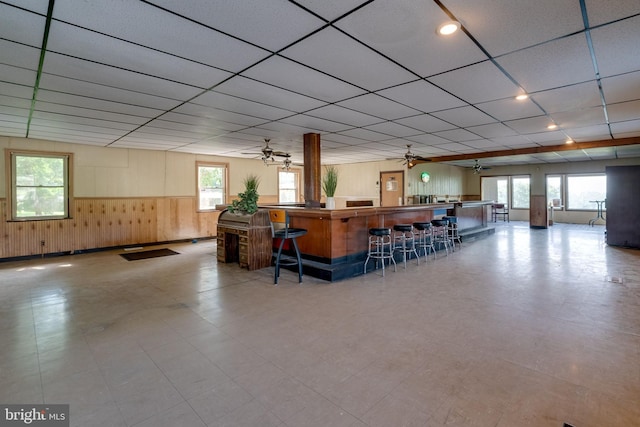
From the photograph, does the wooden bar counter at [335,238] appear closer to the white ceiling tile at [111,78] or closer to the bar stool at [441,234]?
the bar stool at [441,234]

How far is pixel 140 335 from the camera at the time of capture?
9.66 feet

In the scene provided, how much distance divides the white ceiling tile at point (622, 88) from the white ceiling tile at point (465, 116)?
148 centimetres

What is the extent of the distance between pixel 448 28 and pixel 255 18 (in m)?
1.48

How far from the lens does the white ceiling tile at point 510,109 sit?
14.2 feet

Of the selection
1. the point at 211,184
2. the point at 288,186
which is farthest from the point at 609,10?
the point at 288,186

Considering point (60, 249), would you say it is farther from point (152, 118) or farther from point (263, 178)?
point (263, 178)

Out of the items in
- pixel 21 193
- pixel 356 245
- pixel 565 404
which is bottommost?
pixel 565 404

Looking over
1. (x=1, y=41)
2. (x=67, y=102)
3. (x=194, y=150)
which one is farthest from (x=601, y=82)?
(x=194, y=150)

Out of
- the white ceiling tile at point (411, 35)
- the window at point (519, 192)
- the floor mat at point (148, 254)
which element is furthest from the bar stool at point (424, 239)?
the window at point (519, 192)

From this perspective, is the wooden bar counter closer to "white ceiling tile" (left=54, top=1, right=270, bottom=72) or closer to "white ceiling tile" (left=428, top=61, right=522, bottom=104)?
"white ceiling tile" (left=428, top=61, right=522, bottom=104)

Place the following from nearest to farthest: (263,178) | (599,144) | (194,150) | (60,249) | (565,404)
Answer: (565,404)
(60,249)
(599,144)
(194,150)
(263,178)

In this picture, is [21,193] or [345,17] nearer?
[345,17]

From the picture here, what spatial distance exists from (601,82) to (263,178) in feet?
29.4

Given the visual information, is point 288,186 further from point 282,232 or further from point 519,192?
point 519,192
